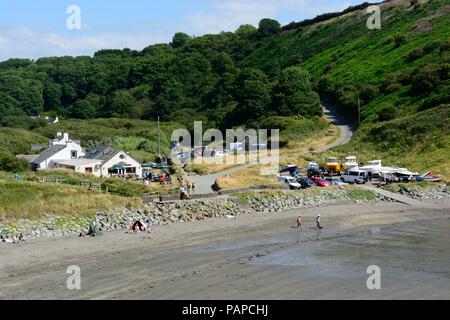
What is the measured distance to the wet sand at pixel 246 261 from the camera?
24.3 meters

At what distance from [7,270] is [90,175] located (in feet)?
95.4

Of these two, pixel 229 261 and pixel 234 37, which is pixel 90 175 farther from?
pixel 234 37

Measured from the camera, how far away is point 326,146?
74250 mm

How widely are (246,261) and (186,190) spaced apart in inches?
700

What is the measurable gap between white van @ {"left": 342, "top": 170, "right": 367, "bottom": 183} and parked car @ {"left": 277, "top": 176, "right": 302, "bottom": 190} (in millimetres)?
4737

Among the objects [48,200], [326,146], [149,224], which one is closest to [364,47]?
[326,146]

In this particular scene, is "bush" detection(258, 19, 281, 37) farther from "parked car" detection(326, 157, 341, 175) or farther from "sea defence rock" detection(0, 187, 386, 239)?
"sea defence rock" detection(0, 187, 386, 239)

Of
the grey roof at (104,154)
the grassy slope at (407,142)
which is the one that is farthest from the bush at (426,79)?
the grey roof at (104,154)

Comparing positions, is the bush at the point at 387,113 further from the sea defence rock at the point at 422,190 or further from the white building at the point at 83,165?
the white building at the point at 83,165

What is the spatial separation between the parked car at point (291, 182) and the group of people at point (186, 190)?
709 centimetres

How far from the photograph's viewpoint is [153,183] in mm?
55156

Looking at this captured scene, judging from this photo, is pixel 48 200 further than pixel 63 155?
No

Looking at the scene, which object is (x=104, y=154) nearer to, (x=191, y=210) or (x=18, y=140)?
(x=191, y=210)
